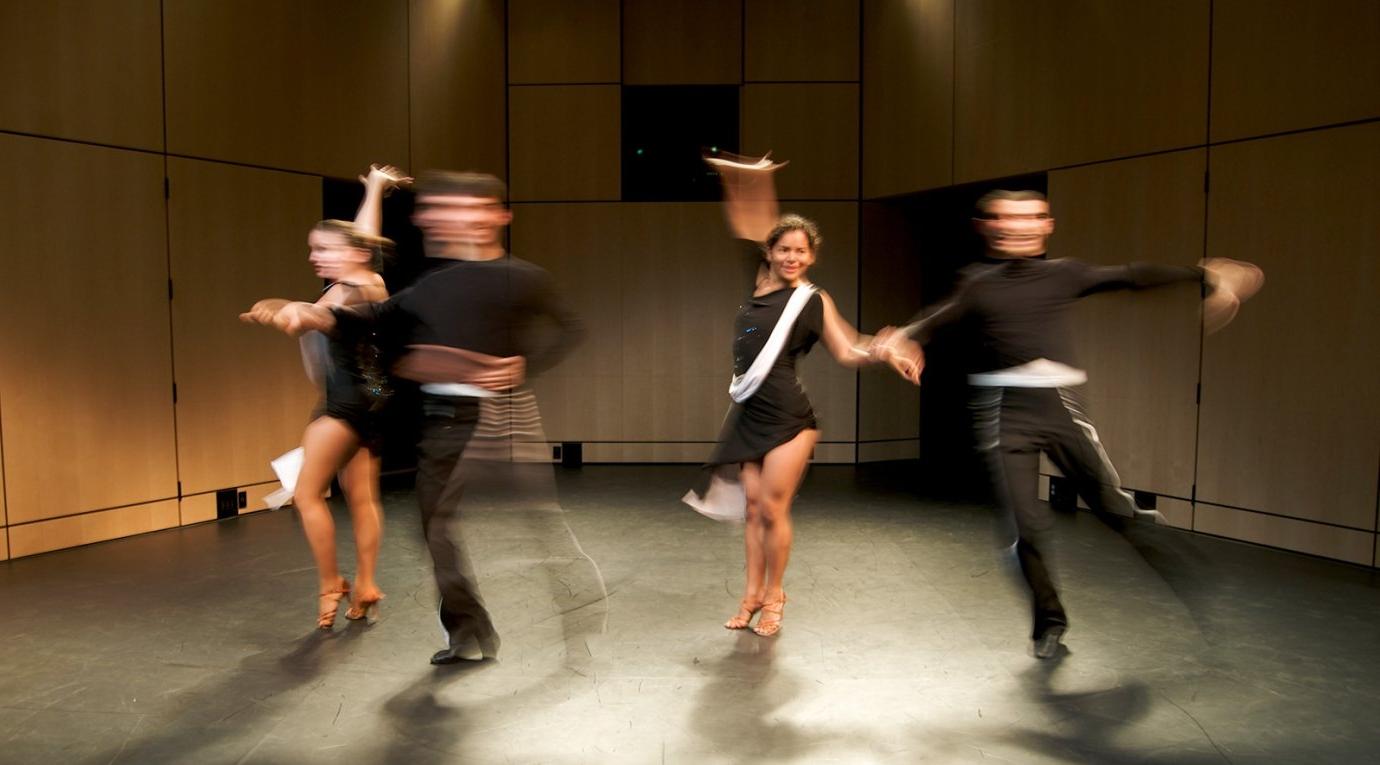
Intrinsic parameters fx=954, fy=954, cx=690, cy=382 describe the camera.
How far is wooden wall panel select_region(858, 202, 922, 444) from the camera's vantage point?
7.73m

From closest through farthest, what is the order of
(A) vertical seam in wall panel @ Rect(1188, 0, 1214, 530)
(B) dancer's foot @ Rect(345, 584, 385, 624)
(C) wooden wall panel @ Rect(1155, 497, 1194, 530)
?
(B) dancer's foot @ Rect(345, 584, 385, 624)
(A) vertical seam in wall panel @ Rect(1188, 0, 1214, 530)
(C) wooden wall panel @ Rect(1155, 497, 1194, 530)

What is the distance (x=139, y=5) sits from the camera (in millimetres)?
5223

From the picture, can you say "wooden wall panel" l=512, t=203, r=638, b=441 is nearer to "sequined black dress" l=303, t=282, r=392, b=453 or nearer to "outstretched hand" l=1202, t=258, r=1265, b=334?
"sequined black dress" l=303, t=282, r=392, b=453

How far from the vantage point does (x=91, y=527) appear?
517cm

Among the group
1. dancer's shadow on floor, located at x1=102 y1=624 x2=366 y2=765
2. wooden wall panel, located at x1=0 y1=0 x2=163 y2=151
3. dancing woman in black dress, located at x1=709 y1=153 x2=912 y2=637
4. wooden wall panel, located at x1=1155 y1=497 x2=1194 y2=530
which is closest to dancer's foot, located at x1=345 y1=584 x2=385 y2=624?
dancer's shadow on floor, located at x1=102 y1=624 x2=366 y2=765

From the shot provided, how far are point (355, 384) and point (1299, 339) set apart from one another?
4514 millimetres

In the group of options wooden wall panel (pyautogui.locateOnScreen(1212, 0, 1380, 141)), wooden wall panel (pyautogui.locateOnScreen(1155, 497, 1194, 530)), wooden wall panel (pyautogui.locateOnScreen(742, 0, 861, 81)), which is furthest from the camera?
wooden wall panel (pyautogui.locateOnScreen(742, 0, 861, 81))

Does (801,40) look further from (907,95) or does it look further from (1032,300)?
(1032,300)

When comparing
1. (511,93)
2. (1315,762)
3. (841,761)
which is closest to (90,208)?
(511,93)

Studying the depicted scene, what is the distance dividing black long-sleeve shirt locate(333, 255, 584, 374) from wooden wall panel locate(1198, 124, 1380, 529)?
3844 mm

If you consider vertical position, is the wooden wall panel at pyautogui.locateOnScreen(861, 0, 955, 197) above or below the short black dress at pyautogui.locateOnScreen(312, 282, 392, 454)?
above

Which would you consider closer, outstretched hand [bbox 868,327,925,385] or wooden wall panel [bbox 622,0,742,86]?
outstretched hand [bbox 868,327,925,385]

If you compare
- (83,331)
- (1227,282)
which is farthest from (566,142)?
(1227,282)

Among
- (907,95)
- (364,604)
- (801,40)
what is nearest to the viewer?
(364,604)
